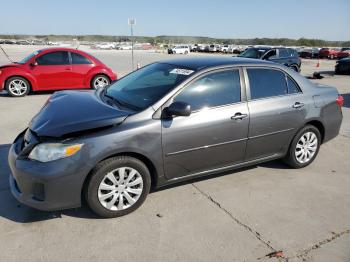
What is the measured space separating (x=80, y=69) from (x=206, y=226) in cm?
803

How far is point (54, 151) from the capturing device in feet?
10.1

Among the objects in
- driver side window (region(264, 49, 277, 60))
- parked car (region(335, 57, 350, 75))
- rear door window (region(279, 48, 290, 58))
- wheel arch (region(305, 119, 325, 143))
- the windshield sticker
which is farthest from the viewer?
parked car (region(335, 57, 350, 75))

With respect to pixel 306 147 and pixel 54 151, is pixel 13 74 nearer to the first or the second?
→ pixel 54 151

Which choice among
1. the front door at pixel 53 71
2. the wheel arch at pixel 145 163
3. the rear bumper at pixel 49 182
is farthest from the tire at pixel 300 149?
the front door at pixel 53 71

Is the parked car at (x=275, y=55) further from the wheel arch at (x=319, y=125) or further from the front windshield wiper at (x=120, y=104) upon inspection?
the front windshield wiper at (x=120, y=104)

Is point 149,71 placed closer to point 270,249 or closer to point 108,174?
point 108,174

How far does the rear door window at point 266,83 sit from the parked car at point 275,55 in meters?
11.8

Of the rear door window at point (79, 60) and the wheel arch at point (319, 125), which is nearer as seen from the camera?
the wheel arch at point (319, 125)

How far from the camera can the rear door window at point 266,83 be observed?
4223 mm

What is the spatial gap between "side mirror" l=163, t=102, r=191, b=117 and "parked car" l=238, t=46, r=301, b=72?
522 inches

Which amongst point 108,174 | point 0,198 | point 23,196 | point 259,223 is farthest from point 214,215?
point 0,198

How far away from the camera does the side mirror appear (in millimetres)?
3398

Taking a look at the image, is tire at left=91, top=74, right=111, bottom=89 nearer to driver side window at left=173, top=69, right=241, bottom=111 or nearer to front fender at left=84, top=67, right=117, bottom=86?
front fender at left=84, top=67, right=117, bottom=86

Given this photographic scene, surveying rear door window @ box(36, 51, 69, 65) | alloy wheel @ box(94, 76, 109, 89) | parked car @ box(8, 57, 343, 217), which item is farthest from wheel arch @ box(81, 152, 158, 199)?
rear door window @ box(36, 51, 69, 65)
